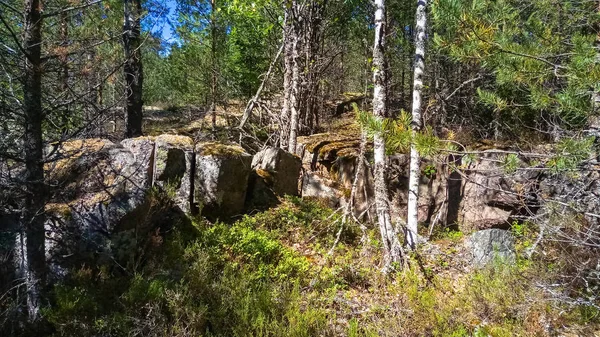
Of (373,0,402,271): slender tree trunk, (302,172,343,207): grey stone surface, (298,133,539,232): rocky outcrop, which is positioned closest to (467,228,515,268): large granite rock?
(298,133,539,232): rocky outcrop

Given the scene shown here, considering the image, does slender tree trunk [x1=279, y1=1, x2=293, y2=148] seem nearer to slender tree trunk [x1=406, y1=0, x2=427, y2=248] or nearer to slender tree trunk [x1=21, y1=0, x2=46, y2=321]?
slender tree trunk [x1=406, y1=0, x2=427, y2=248]

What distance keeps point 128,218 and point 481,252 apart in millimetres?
4997

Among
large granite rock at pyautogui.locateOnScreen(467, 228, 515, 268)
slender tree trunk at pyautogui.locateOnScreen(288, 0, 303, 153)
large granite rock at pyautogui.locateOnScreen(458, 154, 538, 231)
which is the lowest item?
large granite rock at pyautogui.locateOnScreen(467, 228, 515, 268)

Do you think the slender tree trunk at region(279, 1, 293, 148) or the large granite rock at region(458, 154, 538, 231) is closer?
the large granite rock at region(458, 154, 538, 231)

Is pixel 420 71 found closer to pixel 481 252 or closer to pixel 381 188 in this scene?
pixel 381 188

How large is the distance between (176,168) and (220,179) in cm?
72

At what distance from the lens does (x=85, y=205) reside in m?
4.38

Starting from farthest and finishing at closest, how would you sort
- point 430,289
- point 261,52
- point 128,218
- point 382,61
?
1. point 261,52
2. point 382,61
3. point 128,218
4. point 430,289

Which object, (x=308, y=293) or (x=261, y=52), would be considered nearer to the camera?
(x=308, y=293)

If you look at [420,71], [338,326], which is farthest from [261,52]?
[338,326]

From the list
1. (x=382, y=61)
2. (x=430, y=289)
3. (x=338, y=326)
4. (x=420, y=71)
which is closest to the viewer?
(x=338, y=326)

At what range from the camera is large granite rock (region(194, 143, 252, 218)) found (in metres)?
5.79

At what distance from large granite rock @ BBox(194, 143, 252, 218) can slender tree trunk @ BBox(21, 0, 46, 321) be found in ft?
8.52

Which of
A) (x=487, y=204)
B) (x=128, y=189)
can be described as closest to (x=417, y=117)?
(x=487, y=204)
